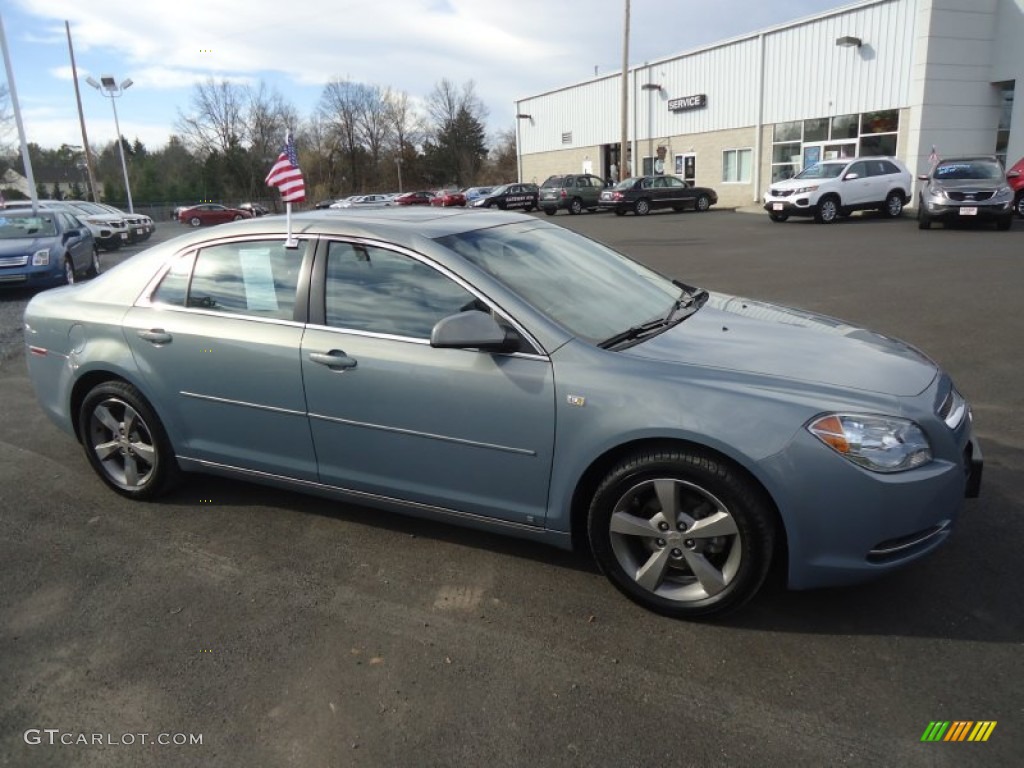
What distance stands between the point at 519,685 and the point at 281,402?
5.72 feet

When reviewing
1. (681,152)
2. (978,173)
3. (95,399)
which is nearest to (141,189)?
(681,152)

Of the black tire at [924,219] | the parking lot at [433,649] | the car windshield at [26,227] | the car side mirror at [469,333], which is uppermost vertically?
the car windshield at [26,227]

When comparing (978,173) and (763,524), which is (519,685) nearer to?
(763,524)

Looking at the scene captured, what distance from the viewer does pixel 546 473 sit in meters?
3.02

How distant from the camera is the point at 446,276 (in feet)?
10.6

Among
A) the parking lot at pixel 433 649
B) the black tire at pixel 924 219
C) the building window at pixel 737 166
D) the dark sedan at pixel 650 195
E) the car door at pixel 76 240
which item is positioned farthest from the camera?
the building window at pixel 737 166

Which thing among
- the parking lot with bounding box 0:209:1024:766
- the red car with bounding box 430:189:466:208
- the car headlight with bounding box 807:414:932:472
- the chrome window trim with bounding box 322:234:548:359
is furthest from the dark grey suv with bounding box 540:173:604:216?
the car headlight with bounding box 807:414:932:472

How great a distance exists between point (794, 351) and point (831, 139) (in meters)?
29.9

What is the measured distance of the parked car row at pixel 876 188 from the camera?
17.8 m

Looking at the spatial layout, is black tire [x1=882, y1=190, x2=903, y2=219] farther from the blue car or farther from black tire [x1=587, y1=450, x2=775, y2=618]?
black tire [x1=587, y1=450, x2=775, y2=618]

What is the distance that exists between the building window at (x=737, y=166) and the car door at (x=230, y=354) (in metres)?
33.4

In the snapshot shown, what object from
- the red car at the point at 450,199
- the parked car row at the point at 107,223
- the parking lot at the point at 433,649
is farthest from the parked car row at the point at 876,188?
the red car at the point at 450,199

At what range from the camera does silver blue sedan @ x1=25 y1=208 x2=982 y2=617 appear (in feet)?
8.83

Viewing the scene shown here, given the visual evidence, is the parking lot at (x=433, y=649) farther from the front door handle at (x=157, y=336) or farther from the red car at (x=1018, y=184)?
the red car at (x=1018, y=184)
